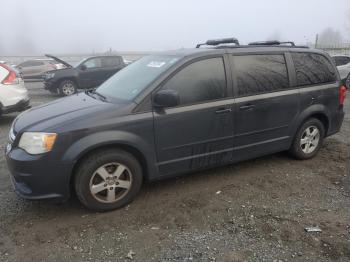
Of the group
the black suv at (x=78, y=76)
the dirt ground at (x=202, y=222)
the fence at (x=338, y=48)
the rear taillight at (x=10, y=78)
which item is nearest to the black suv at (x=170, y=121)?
the dirt ground at (x=202, y=222)

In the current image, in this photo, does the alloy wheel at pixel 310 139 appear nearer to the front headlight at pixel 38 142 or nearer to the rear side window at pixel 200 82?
the rear side window at pixel 200 82

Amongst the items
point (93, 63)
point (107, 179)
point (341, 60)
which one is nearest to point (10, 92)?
point (107, 179)

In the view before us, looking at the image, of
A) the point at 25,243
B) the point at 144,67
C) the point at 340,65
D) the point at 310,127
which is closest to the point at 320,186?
the point at 310,127

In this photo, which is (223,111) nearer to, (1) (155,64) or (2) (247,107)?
(2) (247,107)

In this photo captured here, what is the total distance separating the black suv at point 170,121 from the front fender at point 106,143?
10 millimetres

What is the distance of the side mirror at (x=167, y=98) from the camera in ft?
11.8

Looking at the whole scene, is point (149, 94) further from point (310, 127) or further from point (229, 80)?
point (310, 127)

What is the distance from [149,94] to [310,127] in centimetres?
266

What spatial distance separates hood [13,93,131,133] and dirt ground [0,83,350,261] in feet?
3.10

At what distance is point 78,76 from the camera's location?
542 inches

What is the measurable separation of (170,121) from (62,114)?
3.81 ft

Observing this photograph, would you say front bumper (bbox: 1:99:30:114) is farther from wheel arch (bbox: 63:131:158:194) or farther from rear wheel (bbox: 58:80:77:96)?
rear wheel (bbox: 58:80:77:96)

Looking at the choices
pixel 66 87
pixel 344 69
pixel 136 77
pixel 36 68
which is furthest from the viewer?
pixel 36 68

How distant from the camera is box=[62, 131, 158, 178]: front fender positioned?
132 inches
